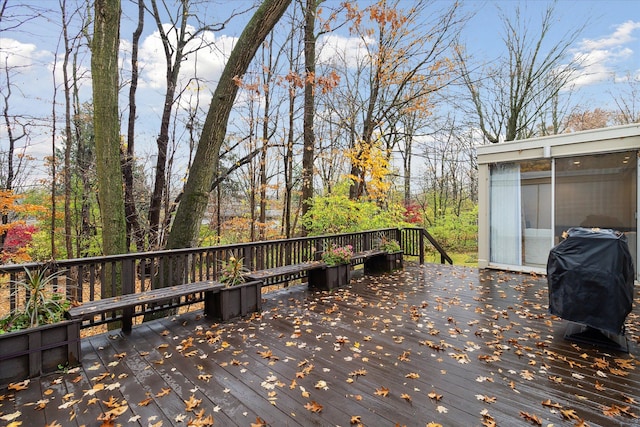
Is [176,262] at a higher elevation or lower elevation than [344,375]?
higher

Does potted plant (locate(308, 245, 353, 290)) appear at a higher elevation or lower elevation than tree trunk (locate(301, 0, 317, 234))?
lower

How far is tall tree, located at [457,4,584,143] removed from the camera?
37.9ft

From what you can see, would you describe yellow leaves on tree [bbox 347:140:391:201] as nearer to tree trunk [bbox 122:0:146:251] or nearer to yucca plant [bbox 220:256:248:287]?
yucca plant [bbox 220:256:248:287]

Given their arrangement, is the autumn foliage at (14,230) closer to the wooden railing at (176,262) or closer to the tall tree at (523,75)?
the wooden railing at (176,262)

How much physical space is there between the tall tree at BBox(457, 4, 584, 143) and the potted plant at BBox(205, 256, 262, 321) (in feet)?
35.0

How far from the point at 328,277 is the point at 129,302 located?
9.93 ft

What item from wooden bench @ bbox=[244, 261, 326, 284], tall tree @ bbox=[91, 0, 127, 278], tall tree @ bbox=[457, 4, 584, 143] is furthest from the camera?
tall tree @ bbox=[457, 4, 584, 143]

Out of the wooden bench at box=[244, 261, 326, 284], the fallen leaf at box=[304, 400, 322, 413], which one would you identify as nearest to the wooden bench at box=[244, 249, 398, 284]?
the wooden bench at box=[244, 261, 326, 284]

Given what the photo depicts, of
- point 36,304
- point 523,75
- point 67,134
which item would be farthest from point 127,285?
point 523,75

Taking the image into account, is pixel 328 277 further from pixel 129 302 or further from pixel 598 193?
pixel 598 193

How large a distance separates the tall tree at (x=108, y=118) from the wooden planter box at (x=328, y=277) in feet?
10.4

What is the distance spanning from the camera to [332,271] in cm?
534

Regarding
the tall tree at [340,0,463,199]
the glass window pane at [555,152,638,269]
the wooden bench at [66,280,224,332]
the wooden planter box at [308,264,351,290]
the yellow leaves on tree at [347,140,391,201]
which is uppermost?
the tall tree at [340,0,463,199]

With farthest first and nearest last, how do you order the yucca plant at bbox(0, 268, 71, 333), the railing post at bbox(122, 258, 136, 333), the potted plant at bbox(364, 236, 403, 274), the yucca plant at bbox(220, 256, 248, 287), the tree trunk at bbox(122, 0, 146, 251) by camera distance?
the tree trunk at bbox(122, 0, 146, 251)
the potted plant at bbox(364, 236, 403, 274)
the yucca plant at bbox(220, 256, 248, 287)
the railing post at bbox(122, 258, 136, 333)
the yucca plant at bbox(0, 268, 71, 333)
